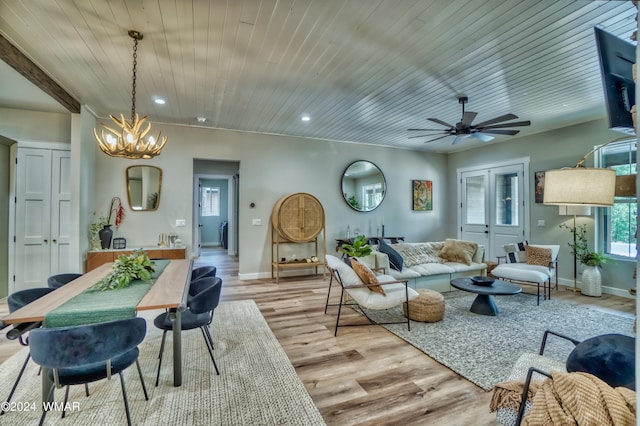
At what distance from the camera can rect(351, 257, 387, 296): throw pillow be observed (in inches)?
128

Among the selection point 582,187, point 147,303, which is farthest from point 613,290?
point 147,303

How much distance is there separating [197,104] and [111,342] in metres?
3.65

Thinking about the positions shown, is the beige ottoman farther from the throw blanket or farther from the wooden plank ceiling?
the wooden plank ceiling

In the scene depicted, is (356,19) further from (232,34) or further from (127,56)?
(127,56)

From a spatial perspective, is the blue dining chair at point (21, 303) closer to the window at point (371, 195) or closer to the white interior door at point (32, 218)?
the white interior door at point (32, 218)

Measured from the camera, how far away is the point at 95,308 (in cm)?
181

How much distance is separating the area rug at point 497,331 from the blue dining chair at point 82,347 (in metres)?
2.47

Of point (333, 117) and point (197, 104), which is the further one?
point (333, 117)

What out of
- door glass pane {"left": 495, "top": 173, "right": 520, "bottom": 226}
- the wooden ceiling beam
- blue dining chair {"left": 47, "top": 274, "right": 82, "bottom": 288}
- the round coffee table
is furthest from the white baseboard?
the wooden ceiling beam

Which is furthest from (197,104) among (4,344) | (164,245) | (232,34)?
(4,344)

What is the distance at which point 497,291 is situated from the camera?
3.55 meters

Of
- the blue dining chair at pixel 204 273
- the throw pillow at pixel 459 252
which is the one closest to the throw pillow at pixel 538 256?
the throw pillow at pixel 459 252

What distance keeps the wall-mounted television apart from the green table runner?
2.73m

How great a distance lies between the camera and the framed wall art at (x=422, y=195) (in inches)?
290
